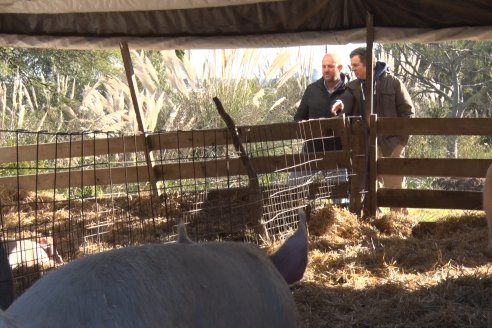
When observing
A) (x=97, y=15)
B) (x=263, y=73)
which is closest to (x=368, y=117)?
(x=97, y=15)

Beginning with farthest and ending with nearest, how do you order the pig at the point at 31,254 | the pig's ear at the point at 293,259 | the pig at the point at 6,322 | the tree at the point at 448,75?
1. the tree at the point at 448,75
2. the pig at the point at 31,254
3. the pig's ear at the point at 293,259
4. the pig at the point at 6,322

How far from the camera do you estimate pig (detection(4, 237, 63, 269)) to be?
5484 millimetres

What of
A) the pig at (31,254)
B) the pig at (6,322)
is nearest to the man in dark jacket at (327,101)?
the pig at (31,254)

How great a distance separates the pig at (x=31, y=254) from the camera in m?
5.48

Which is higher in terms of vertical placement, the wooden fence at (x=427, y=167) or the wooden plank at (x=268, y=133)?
the wooden plank at (x=268, y=133)

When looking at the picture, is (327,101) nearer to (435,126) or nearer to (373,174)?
(373,174)

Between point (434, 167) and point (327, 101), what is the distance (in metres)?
1.58

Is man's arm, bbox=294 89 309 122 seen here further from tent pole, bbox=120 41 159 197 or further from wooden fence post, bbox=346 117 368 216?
tent pole, bbox=120 41 159 197

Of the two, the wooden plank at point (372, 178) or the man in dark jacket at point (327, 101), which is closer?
the wooden plank at point (372, 178)

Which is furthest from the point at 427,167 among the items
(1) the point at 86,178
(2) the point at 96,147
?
(1) the point at 86,178

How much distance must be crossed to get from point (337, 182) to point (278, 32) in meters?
1.74

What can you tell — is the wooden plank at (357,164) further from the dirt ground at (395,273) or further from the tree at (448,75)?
the tree at (448,75)

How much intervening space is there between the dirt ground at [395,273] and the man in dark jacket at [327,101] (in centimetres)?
70

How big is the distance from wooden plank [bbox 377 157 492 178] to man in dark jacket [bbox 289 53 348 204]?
48 cm
